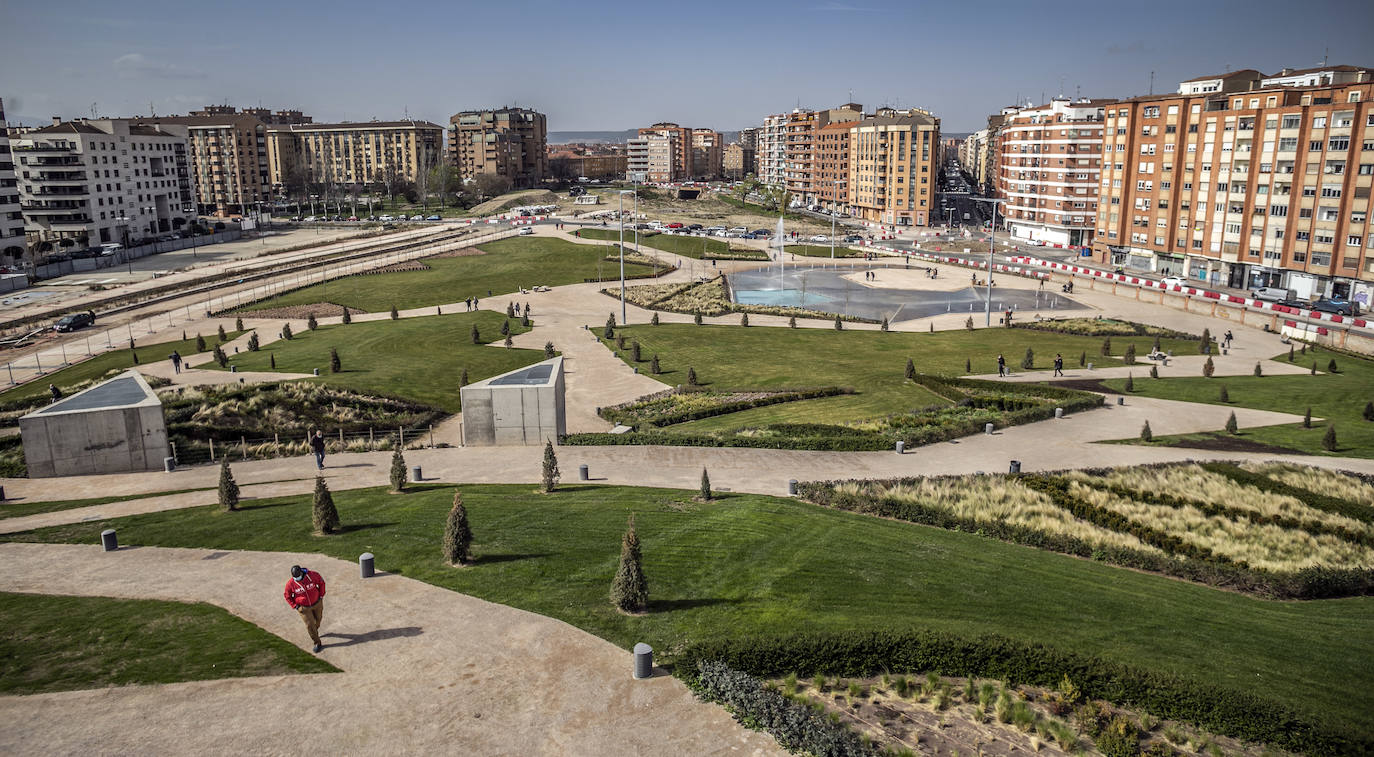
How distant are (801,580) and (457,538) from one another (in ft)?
26.4

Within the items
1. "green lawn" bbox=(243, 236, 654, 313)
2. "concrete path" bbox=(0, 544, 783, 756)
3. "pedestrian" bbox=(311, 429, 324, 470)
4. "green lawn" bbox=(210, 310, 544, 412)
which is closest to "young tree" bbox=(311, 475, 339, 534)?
"concrete path" bbox=(0, 544, 783, 756)

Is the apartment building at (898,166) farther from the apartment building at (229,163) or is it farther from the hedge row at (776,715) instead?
the hedge row at (776,715)

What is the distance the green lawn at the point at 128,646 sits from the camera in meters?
14.7

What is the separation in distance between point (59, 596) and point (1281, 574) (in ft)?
96.5

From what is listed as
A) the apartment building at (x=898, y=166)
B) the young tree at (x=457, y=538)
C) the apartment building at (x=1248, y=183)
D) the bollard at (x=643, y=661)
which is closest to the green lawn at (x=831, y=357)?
the young tree at (x=457, y=538)

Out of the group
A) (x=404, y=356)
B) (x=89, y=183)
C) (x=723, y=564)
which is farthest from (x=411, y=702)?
(x=89, y=183)

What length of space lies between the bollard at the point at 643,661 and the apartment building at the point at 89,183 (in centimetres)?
13028

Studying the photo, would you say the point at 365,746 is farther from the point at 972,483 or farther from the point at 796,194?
the point at 796,194

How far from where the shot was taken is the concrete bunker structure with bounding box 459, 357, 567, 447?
3269 cm

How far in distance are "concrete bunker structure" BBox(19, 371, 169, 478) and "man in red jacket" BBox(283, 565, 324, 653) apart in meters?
19.0

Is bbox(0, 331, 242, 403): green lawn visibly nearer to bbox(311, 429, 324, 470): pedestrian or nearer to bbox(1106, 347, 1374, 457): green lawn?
bbox(311, 429, 324, 470): pedestrian

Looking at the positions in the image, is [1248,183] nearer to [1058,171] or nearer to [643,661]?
[1058,171]

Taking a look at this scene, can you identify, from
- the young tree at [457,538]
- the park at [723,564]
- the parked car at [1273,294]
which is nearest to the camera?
the park at [723,564]

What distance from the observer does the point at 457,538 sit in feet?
63.6
